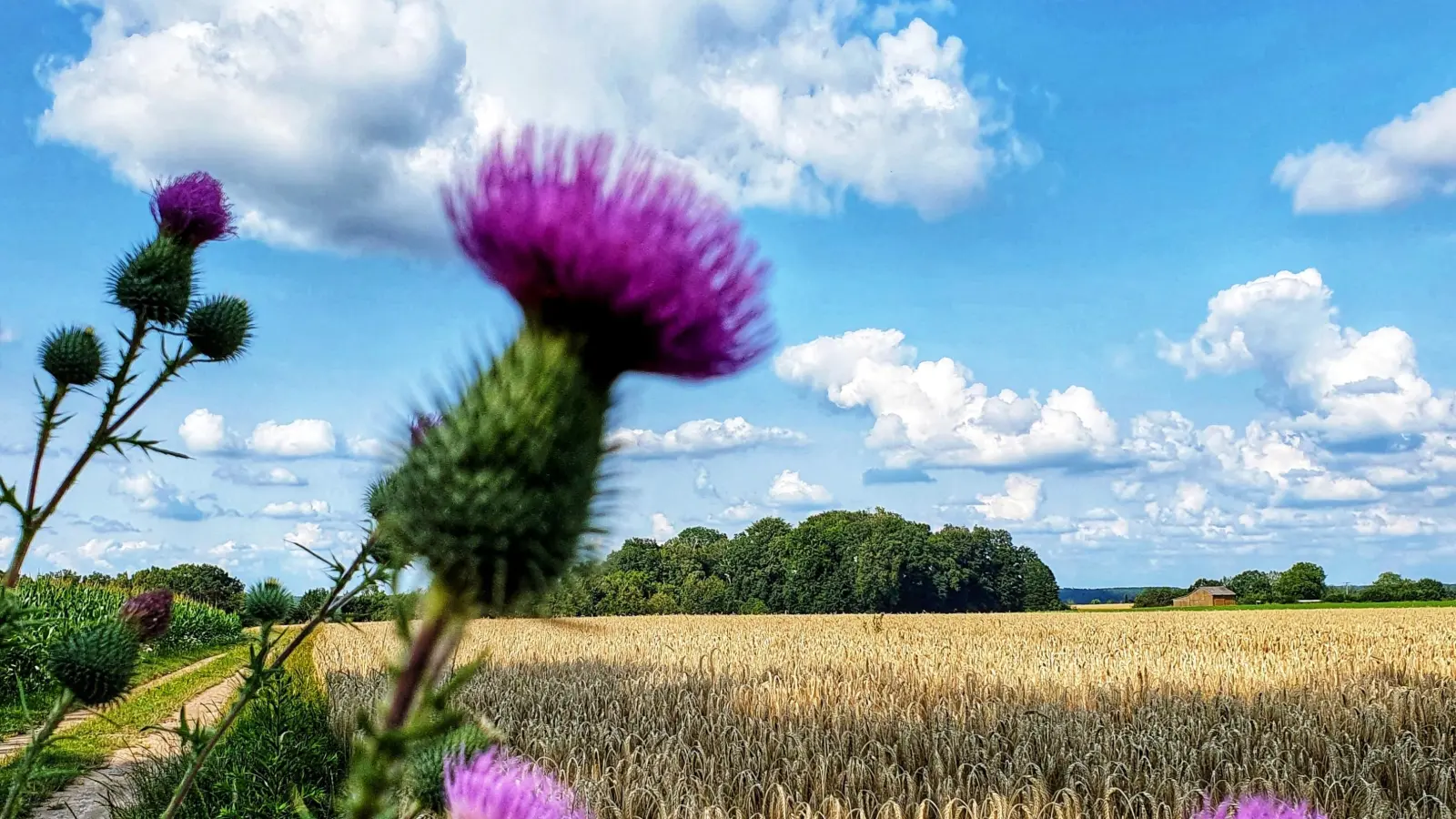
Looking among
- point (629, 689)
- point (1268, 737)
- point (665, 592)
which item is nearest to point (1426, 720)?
point (1268, 737)

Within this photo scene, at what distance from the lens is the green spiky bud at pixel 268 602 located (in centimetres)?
309

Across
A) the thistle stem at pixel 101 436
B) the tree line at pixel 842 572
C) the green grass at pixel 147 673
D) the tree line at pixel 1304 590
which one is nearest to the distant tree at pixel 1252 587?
the tree line at pixel 1304 590

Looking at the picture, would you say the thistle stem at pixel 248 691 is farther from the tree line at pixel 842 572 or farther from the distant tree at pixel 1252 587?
the distant tree at pixel 1252 587

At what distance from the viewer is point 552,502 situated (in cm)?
109

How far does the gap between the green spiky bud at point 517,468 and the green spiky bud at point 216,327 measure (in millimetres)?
1797

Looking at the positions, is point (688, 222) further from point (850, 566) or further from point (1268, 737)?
point (850, 566)

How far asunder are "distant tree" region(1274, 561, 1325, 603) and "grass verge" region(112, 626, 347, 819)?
7338 cm

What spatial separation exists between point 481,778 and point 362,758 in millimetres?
143

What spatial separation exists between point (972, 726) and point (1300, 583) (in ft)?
243

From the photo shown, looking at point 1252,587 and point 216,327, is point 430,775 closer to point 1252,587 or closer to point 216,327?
point 216,327

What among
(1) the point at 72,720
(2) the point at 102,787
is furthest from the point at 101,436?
(1) the point at 72,720

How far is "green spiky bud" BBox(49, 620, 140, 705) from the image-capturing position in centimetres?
198

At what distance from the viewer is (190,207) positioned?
9.32ft

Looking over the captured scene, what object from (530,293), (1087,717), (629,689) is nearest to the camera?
(530,293)
